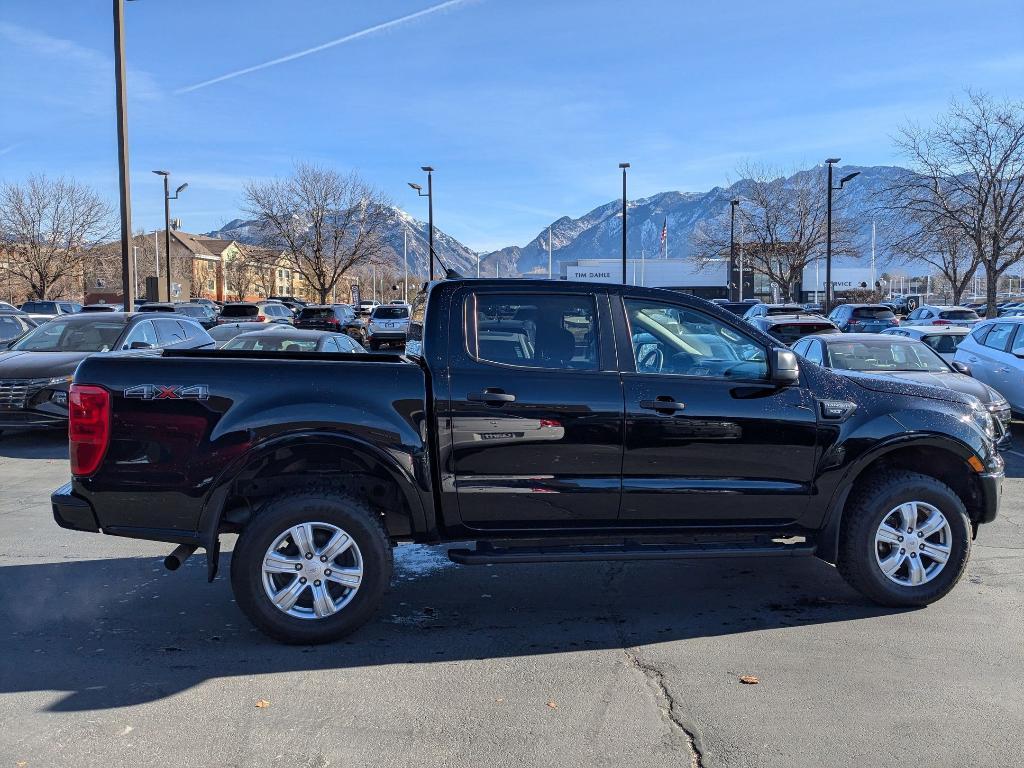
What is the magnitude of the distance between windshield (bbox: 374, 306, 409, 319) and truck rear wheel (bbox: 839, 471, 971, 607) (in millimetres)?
26890

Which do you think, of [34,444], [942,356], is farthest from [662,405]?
[34,444]

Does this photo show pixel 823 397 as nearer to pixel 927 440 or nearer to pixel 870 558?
pixel 927 440

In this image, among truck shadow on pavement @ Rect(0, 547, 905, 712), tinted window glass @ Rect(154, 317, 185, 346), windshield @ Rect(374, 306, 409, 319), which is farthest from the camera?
windshield @ Rect(374, 306, 409, 319)

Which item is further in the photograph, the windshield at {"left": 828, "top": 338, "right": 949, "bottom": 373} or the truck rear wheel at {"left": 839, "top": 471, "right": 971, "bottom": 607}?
→ the windshield at {"left": 828, "top": 338, "right": 949, "bottom": 373}

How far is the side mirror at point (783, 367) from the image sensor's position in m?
4.71

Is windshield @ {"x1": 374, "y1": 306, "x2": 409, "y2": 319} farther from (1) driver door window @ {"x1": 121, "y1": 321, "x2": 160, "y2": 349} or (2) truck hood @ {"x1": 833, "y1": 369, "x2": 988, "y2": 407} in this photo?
(2) truck hood @ {"x1": 833, "y1": 369, "x2": 988, "y2": 407}

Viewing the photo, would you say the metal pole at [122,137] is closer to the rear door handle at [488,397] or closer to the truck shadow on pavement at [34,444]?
the truck shadow on pavement at [34,444]

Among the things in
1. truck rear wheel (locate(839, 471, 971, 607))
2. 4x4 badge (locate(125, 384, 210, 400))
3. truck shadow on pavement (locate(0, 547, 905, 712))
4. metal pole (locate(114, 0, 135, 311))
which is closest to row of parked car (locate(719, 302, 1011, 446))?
truck rear wheel (locate(839, 471, 971, 607))

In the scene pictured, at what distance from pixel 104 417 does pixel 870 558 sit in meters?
4.37

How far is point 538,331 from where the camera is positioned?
487cm

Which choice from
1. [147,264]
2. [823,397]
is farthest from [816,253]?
[147,264]

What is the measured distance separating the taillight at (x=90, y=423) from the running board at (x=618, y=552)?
6.36 feet

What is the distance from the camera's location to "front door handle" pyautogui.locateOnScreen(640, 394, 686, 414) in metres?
4.70

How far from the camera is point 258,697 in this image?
3896mm
